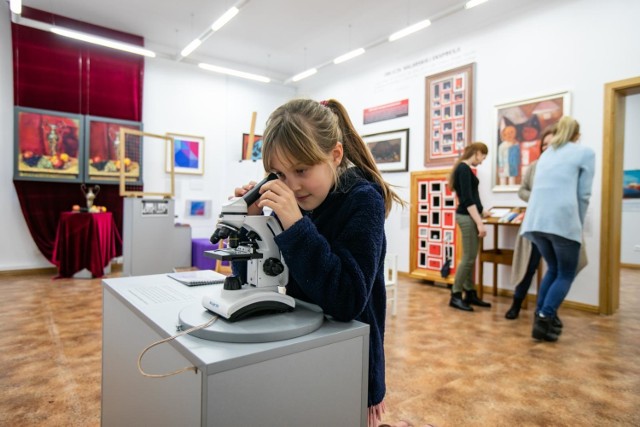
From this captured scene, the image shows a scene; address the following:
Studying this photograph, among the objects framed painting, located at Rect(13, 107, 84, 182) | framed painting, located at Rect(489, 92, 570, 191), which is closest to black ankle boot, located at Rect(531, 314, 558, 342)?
framed painting, located at Rect(489, 92, 570, 191)

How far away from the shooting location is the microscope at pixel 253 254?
72cm

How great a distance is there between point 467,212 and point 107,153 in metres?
4.31

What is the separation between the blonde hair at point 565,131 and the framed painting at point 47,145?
4948 millimetres

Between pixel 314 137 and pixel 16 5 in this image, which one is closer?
pixel 314 137

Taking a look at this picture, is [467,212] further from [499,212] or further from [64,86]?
[64,86]


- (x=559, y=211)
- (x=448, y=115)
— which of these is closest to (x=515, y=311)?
(x=559, y=211)

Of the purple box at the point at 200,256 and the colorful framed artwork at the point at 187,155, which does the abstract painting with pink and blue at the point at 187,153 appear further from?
the purple box at the point at 200,256

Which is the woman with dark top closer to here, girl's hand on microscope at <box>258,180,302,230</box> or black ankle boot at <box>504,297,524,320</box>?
black ankle boot at <box>504,297,524,320</box>

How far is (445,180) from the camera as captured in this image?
4367mm

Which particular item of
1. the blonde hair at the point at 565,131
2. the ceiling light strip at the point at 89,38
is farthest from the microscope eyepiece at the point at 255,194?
the ceiling light strip at the point at 89,38

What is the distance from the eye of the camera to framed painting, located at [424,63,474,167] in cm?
421

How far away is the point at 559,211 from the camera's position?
2.38 meters

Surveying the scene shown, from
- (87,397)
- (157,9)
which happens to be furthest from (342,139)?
(157,9)

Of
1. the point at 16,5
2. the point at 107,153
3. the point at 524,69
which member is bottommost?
the point at 107,153
